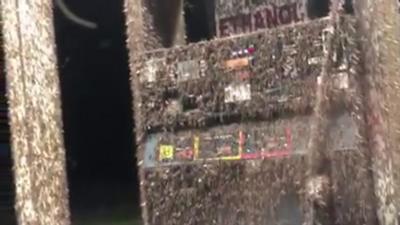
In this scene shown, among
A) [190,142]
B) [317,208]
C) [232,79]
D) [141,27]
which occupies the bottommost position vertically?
[317,208]

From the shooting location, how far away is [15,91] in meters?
4.33

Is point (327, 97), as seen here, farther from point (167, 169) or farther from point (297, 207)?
point (167, 169)

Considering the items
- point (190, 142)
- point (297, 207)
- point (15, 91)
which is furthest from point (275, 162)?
point (15, 91)

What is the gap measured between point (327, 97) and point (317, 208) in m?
0.48

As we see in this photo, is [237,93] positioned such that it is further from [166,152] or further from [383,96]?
[383,96]

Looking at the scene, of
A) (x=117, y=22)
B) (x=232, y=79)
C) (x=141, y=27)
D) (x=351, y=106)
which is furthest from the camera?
(x=117, y=22)

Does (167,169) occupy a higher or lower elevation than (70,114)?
lower

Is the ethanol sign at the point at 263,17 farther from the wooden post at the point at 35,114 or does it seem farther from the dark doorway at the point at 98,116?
the dark doorway at the point at 98,116

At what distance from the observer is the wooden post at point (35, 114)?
4.27 metres

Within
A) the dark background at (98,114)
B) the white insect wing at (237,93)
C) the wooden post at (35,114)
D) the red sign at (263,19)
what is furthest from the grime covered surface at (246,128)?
the dark background at (98,114)

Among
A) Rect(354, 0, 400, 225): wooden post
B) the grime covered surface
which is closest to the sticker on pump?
the grime covered surface

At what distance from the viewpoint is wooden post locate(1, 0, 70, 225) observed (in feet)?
14.0

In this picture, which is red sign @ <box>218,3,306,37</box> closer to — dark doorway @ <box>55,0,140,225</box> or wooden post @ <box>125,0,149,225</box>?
wooden post @ <box>125,0,149,225</box>

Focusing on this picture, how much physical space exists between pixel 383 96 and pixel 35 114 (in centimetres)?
163
